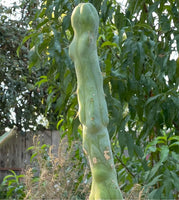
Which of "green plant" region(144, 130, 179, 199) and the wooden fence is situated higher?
the wooden fence

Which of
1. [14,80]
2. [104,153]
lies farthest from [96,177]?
[14,80]

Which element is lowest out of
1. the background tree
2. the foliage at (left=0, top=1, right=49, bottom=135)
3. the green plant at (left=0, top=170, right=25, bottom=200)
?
the green plant at (left=0, top=170, right=25, bottom=200)

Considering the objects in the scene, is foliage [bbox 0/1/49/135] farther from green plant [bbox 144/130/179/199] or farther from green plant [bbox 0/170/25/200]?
green plant [bbox 144/130/179/199]

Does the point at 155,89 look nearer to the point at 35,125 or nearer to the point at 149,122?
the point at 149,122

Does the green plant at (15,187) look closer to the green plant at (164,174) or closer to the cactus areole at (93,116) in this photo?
the green plant at (164,174)

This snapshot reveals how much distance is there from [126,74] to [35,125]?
12.2ft

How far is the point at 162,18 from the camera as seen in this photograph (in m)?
1.45

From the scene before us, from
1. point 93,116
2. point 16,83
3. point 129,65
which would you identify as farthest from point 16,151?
point 93,116

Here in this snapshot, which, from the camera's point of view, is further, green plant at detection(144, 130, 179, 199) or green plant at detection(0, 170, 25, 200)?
green plant at detection(0, 170, 25, 200)

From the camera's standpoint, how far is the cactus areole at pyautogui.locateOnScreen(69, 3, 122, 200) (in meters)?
0.36

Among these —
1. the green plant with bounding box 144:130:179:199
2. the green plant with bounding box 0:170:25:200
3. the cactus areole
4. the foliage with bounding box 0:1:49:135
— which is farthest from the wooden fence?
the cactus areole

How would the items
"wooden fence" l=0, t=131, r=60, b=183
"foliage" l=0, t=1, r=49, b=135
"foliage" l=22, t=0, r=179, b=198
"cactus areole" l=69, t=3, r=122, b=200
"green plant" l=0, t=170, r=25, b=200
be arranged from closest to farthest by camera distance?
"cactus areole" l=69, t=3, r=122, b=200 < "foliage" l=22, t=0, r=179, b=198 < "green plant" l=0, t=170, r=25, b=200 < "foliage" l=0, t=1, r=49, b=135 < "wooden fence" l=0, t=131, r=60, b=183

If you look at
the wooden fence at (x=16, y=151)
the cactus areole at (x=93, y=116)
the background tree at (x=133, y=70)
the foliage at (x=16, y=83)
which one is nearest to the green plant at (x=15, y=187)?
the wooden fence at (x=16, y=151)

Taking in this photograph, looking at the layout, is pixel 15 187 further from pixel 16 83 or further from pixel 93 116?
pixel 93 116
